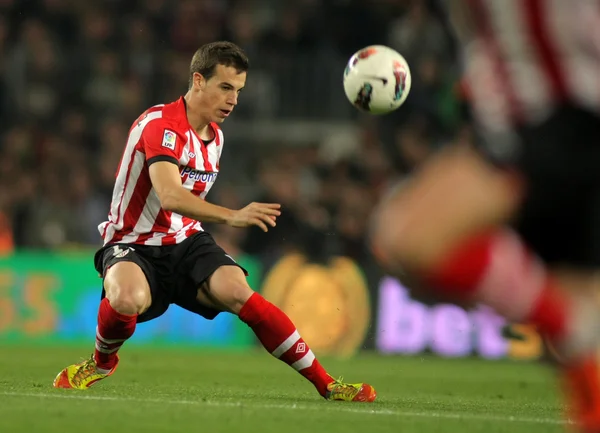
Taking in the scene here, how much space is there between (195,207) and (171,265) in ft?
2.32

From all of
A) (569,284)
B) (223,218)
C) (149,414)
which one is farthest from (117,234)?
(569,284)

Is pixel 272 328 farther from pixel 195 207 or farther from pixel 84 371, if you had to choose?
pixel 84 371

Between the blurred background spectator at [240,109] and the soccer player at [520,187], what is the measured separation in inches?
354

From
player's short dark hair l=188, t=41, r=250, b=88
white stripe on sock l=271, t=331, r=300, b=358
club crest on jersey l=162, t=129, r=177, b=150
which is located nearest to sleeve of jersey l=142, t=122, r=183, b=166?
club crest on jersey l=162, t=129, r=177, b=150

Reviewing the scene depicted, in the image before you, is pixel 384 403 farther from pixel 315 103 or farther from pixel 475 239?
pixel 315 103

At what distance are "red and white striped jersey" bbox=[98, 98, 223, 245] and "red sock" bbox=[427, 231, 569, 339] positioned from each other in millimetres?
3410

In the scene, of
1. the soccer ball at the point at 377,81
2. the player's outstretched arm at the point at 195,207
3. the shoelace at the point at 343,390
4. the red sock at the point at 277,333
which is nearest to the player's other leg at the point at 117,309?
the player's outstretched arm at the point at 195,207

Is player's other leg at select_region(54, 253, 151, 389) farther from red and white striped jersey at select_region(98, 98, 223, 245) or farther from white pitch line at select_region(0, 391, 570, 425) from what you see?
white pitch line at select_region(0, 391, 570, 425)

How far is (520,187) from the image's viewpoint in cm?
345

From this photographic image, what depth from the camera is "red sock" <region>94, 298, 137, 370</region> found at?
631 cm

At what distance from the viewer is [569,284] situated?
356 centimetres

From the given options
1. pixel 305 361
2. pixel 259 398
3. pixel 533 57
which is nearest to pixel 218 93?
pixel 305 361

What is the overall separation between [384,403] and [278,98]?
935 centimetres

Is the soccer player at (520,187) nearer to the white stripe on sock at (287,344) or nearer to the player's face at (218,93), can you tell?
the white stripe on sock at (287,344)
